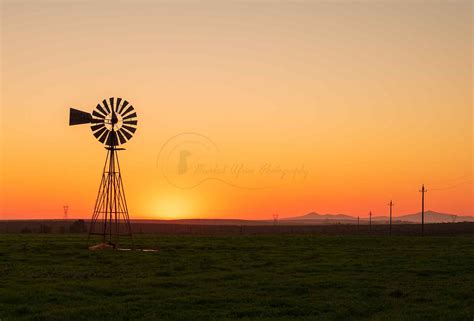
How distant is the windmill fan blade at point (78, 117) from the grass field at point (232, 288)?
12.3 metres

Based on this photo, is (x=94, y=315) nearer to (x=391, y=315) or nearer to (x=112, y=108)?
(x=391, y=315)

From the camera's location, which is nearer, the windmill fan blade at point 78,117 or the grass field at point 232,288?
the grass field at point 232,288

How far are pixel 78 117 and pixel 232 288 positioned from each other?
27498 millimetres

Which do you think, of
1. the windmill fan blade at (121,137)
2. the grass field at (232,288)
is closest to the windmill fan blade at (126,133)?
the windmill fan blade at (121,137)

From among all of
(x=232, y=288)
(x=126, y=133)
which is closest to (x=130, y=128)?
(x=126, y=133)

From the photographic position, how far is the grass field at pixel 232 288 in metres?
20.7

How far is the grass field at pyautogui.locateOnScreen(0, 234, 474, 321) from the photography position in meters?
20.7

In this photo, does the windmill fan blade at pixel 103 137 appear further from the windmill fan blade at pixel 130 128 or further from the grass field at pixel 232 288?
the grass field at pixel 232 288

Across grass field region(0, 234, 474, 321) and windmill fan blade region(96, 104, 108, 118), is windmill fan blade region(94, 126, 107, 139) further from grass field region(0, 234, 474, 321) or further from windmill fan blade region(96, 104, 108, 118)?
grass field region(0, 234, 474, 321)

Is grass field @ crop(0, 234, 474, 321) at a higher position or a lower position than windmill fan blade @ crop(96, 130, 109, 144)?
lower

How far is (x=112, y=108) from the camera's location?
48094 mm

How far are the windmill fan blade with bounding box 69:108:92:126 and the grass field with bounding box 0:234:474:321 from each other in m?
12.3

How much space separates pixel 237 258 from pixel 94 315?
21.4 m

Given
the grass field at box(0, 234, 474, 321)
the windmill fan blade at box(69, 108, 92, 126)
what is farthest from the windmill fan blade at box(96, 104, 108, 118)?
the grass field at box(0, 234, 474, 321)
